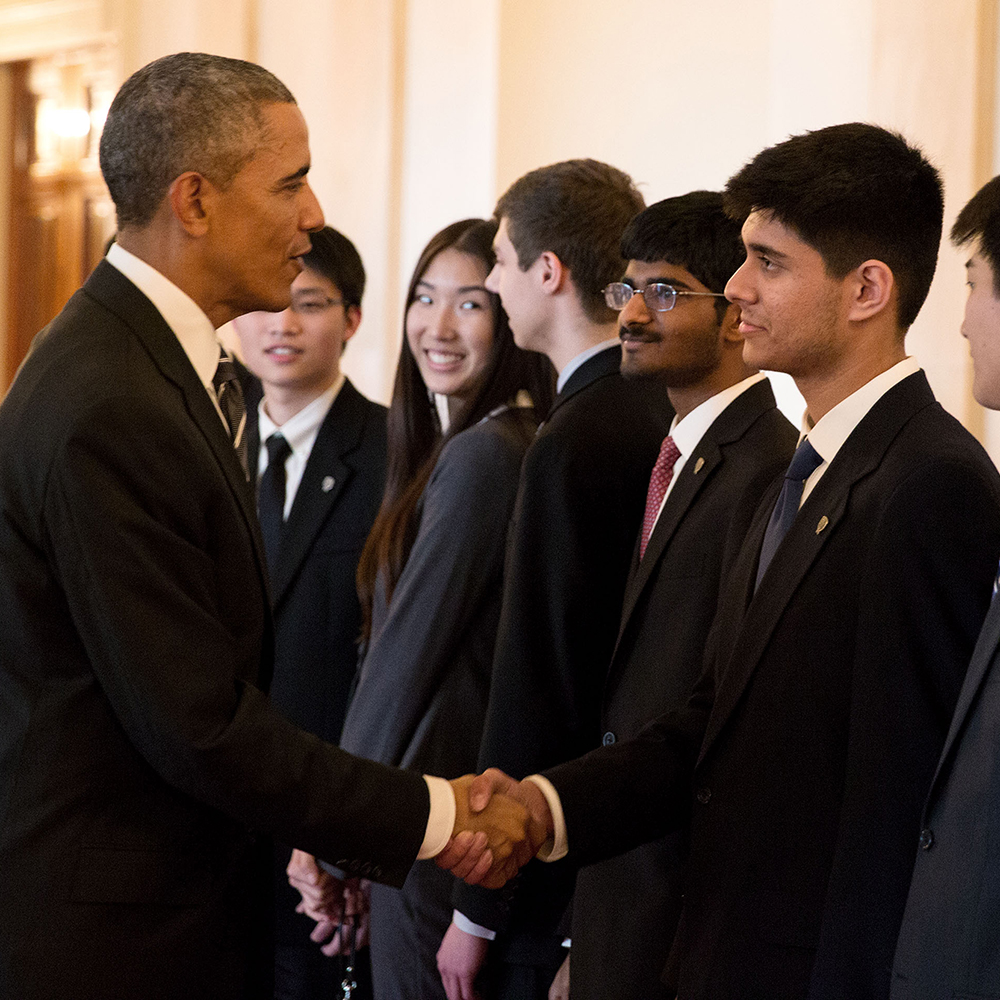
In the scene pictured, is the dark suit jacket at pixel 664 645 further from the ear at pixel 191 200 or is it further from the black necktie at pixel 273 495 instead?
the black necktie at pixel 273 495

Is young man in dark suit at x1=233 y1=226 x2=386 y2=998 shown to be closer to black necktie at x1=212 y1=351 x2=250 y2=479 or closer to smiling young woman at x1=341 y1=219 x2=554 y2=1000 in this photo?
smiling young woman at x1=341 y1=219 x2=554 y2=1000

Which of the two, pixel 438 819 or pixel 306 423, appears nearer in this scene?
pixel 438 819

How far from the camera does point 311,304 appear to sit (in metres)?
3.55

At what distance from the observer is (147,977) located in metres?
1.71

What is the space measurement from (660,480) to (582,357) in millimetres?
387

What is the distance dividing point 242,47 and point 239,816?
459cm

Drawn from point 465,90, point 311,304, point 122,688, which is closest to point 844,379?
point 122,688

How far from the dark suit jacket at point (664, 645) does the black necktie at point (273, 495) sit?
1243 millimetres

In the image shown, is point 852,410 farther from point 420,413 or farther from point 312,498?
point 312,498

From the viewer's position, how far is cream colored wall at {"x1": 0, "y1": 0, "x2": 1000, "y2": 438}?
16.3ft

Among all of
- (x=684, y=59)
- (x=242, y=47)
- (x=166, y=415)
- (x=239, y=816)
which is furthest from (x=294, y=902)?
(x=242, y=47)

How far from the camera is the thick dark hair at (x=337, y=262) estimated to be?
357cm

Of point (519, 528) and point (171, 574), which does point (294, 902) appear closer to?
point (519, 528)

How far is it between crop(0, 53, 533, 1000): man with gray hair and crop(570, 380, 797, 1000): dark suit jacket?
1.63 ft
